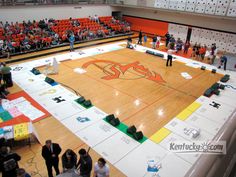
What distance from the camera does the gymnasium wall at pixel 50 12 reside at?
17125 mm

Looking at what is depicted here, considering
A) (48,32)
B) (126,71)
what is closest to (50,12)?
(48,32)

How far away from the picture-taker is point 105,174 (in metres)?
5.17

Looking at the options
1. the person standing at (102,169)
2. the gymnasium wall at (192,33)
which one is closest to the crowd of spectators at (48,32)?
the gymnasium wall at (192,33)

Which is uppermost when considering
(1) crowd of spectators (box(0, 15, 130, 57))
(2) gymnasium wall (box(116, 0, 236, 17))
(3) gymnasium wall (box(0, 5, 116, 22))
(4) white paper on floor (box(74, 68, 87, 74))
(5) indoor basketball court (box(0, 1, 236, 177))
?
(2) gymnasium wall (box(116, 0, 236, 17))

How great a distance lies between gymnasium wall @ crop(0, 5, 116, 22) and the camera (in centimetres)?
1712

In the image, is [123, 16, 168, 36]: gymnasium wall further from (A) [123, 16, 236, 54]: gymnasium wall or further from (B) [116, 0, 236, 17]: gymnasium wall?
(B) [116, 0, 236, 17]: gymnasium wall

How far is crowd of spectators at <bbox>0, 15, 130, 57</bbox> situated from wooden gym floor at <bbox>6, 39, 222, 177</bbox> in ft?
13.0

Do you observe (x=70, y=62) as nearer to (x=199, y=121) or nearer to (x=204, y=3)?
(x=199, y=121)

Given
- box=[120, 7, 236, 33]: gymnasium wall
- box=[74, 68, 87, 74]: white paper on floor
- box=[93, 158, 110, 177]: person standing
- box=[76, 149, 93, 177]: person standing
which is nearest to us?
box=[93, 158, 110, 177]: person standing

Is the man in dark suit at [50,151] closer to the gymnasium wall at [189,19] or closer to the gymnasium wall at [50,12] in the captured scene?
the gymnasium wall at [50,12]

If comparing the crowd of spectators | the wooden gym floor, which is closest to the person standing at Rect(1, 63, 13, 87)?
the wooden gym floor

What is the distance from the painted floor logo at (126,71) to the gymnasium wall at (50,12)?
816 cm

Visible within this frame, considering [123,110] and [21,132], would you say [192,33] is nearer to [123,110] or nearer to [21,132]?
[123,110]

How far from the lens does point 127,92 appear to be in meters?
11.6
